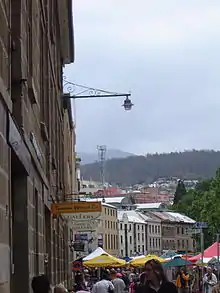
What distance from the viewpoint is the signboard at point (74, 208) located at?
18.6 m

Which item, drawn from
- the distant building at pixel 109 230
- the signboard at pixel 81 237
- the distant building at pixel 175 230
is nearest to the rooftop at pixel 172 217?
the distant building at pixel 175 230

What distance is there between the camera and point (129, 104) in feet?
94.6

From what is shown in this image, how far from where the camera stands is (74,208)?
19219mm

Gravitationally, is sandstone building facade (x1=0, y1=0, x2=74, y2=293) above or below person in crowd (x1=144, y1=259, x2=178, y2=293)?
above

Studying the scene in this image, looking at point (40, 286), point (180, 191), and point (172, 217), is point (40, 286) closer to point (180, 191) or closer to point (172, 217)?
point (172, 217)

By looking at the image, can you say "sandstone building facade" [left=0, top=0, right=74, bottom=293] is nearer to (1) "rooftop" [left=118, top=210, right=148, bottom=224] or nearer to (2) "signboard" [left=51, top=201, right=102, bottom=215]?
(2) "signboard" [left=51, top=201, right=102, bottom=215]

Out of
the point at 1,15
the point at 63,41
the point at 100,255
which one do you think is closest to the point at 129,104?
the point at 63,41

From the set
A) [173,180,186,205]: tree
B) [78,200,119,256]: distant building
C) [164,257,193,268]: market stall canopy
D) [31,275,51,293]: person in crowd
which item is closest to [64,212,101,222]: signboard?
[31,275,51,293]: person in crowd

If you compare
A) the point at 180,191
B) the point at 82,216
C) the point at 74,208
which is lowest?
the point at 82,216

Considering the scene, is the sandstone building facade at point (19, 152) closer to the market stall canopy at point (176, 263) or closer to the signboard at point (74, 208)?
the signboard at point (74, 208)

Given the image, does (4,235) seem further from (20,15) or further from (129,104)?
(129,104)

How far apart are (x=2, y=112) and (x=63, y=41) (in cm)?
2479

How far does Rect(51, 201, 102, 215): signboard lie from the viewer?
60.9 ft

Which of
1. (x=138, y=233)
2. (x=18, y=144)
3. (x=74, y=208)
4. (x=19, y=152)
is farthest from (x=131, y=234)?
(x=18, y=144)
